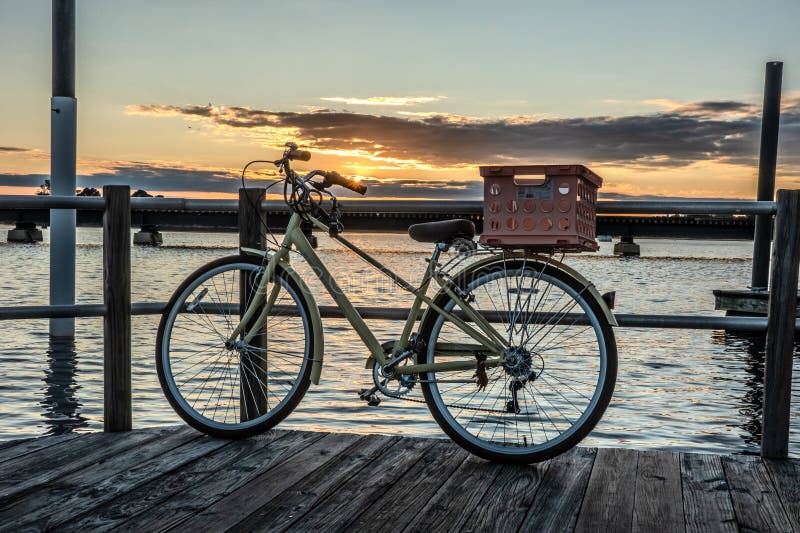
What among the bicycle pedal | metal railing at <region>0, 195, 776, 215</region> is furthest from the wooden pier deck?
metal railing at <region>0, 195, 776, 215</region>

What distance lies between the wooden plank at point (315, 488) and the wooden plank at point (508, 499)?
525 millimetres

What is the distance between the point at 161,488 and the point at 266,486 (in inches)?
15.3

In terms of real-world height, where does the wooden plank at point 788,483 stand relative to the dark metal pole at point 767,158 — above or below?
below

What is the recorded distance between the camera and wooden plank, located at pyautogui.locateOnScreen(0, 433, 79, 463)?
3774 mm

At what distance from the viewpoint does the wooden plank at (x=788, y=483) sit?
10.2ft

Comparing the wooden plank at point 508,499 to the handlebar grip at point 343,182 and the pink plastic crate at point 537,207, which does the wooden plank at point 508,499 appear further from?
the handlebar grip at point 343,182

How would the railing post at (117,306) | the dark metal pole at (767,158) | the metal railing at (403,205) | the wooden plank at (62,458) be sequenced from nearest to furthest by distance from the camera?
the wooden plank at (62,458) < the metal railing at (403,205) < the railing post at (117,306) < the dark metal pole at (767,158)

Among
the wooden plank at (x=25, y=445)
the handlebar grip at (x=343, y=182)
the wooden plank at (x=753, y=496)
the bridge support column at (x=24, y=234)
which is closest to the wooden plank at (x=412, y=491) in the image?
the wooden plank at (x=753, y=496)

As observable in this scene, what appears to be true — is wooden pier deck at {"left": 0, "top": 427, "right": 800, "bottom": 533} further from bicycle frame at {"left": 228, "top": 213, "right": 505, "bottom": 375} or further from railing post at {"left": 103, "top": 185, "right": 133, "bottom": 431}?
bicycle frame at {"left": 228, "top": 213, "right": 505, "bottom": 375}

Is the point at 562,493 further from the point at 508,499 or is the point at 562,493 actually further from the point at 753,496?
the point at 753,496

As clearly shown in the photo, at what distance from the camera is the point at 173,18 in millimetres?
11961

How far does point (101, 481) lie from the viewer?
3371 millimetres

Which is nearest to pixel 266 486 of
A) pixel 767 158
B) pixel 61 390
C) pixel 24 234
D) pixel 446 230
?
pixel 446 230

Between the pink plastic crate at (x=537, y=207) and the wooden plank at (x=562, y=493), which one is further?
the pink plastic crate at (x=537, y=207)
